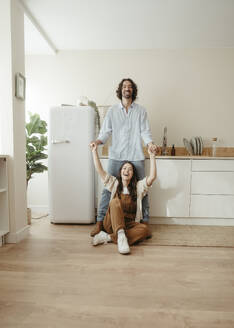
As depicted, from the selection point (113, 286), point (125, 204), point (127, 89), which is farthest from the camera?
point (127, 89)

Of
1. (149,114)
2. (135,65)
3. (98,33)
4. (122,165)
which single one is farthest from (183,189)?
(98,33)

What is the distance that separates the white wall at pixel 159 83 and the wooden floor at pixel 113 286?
187 centimetres

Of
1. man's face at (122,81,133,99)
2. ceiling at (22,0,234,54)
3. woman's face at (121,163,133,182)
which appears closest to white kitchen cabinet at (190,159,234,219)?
woman's face at (121,163,133,182)

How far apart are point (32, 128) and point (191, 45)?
92.1 inches

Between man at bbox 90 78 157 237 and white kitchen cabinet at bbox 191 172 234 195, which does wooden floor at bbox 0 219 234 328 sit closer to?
man at bbox 90 78 157 237

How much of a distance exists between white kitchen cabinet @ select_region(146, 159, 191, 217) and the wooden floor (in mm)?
802

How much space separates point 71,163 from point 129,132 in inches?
30.7

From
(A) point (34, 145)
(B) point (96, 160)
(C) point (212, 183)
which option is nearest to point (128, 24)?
(B) point (96, 160)

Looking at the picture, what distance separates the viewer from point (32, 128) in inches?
117

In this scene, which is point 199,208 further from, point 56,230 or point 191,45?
point 191,45

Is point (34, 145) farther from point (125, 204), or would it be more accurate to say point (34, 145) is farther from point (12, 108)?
point (125, 204)

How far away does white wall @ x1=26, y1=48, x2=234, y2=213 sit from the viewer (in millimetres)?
3541

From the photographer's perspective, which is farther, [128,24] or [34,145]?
[34,145]

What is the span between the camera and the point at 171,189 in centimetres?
306
